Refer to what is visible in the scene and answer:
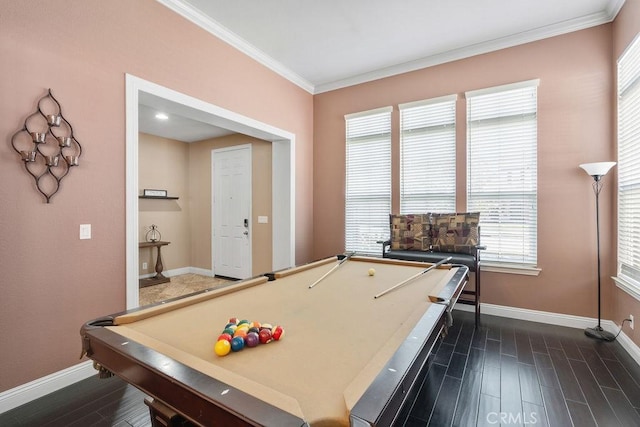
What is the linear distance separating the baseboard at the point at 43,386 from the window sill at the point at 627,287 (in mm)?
4182

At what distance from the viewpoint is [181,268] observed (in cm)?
591

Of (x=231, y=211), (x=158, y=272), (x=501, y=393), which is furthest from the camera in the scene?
(x=231, y=211)

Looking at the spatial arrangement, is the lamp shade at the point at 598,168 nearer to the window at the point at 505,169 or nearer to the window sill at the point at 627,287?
the window at the point at 505,169

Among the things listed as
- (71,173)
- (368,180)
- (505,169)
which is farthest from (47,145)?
(505,169)

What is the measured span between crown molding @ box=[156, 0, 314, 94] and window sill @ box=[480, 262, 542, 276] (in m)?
3.49

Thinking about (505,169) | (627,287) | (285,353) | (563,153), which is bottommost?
(627,287)

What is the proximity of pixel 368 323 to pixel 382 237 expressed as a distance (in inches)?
114

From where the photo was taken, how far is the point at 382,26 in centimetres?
307

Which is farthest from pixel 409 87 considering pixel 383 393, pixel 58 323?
pixel 58 323

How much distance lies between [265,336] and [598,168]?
322 centimetres

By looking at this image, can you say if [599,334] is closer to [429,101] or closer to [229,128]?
[429,101]

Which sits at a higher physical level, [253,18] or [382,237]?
[253,18]

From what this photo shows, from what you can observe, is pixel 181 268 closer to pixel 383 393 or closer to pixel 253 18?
pixel 253 18

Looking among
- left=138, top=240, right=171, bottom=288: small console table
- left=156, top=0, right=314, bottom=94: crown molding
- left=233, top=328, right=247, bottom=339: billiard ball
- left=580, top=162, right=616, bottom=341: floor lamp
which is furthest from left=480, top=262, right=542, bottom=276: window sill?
left=138, top=240, right=171, bottom=288: small console table
